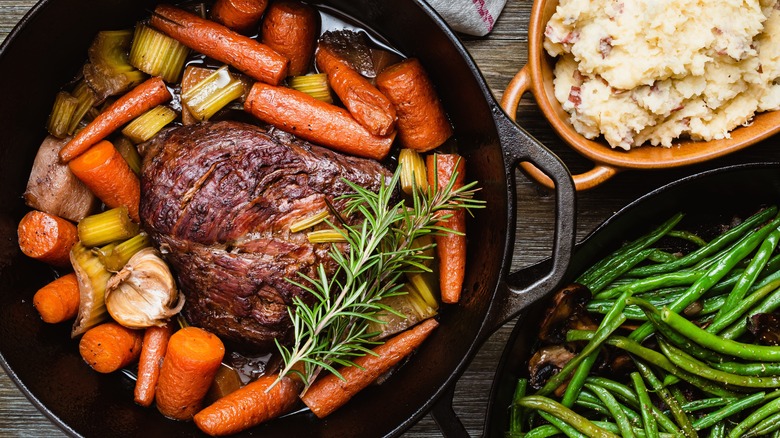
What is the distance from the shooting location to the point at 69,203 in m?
2.62

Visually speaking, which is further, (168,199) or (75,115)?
(75,115)

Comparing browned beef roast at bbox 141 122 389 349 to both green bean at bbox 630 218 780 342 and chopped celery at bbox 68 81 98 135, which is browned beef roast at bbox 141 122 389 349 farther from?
green bean at bbox 630 218 780 342

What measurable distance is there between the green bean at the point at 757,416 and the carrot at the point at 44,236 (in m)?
2.65

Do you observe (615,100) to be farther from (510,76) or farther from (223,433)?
(223,433)

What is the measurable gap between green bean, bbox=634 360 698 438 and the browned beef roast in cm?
132

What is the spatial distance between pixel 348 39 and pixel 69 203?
1303 mm

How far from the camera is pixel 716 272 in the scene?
258cm

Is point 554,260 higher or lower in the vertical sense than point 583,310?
higher

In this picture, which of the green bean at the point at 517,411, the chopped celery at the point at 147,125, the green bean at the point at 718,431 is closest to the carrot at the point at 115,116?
the chopped celery at the point at 147,125

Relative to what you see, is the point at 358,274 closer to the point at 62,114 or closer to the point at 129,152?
the point at 129,152

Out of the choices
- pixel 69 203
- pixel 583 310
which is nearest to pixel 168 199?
pixel 69 203

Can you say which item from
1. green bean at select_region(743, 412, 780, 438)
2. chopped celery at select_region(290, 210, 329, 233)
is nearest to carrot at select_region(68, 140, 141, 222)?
chopped celery at select_region(290, 210, 329, 233)

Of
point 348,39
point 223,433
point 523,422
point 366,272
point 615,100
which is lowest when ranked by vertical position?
point 523,422

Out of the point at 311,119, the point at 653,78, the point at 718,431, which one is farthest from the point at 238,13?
the point at 718,431
